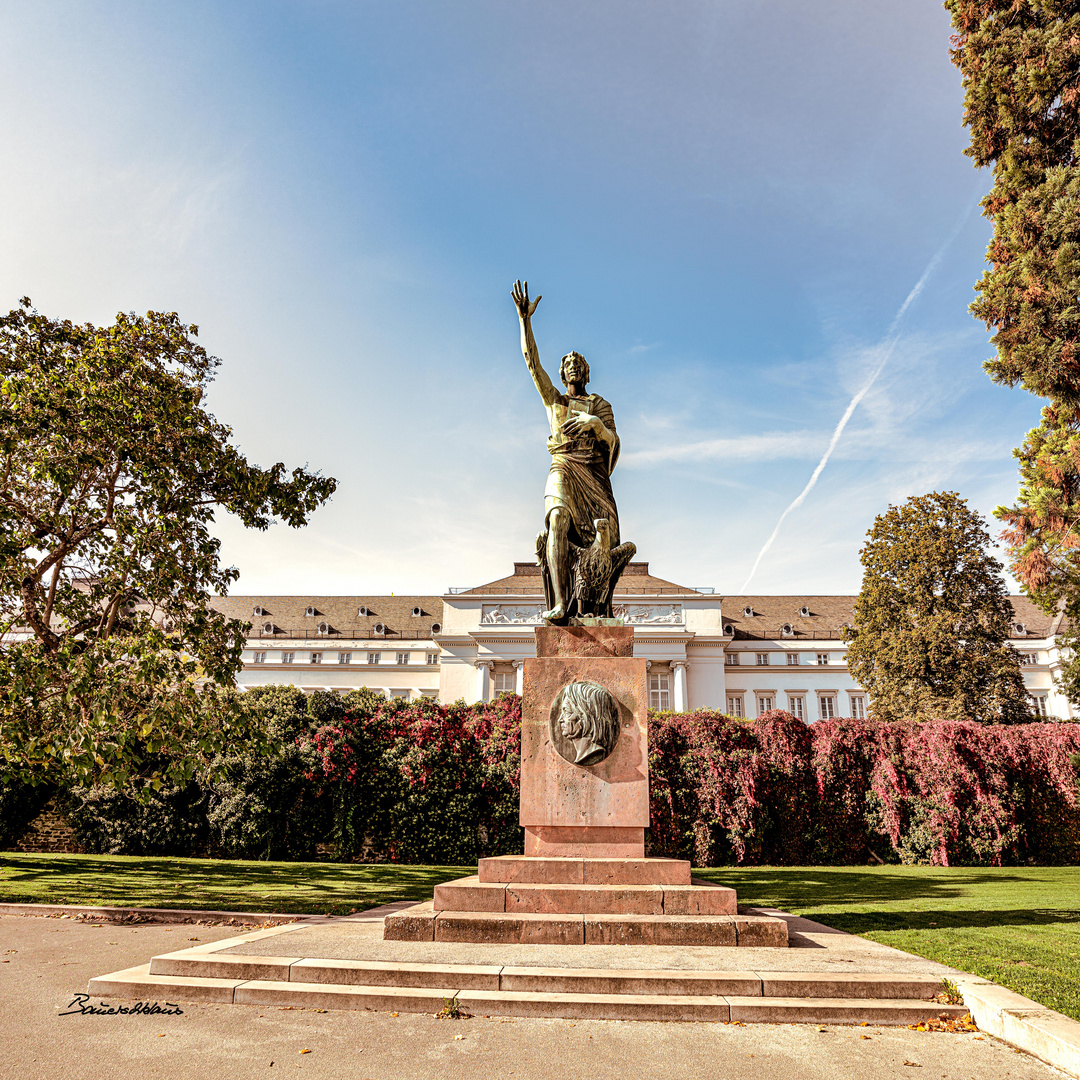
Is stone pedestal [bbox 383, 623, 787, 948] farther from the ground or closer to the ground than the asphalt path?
farther from the ground

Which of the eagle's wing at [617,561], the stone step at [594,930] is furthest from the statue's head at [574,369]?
the stone step at [594,930]

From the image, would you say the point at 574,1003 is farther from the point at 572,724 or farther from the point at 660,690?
the point at 660,690

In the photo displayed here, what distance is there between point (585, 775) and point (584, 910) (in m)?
1.28

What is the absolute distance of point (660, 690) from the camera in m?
58.5

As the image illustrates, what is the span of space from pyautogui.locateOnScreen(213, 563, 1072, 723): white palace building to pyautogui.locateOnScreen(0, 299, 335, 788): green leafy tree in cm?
4230

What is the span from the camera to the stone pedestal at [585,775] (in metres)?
7.25

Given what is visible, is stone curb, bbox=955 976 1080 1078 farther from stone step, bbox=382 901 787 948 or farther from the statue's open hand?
the statue's open hand

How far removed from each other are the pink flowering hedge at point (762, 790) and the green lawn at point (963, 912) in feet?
6.70

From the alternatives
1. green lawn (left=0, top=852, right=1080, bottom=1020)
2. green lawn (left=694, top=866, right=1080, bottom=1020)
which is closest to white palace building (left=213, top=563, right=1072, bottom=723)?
green lawn (left=0, top=852, right=1080, bottom=1020)

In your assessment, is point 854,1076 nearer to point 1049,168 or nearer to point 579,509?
point 579,509

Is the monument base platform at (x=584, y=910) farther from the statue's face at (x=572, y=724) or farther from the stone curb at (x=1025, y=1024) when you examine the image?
the stone curb at (x=1025, y=1024)

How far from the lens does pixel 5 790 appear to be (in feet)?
70.8

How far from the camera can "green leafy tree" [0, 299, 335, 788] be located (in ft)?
34.7

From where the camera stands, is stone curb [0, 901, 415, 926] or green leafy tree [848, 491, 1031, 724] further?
green leafy tree [848, 491, 1031, 724]
